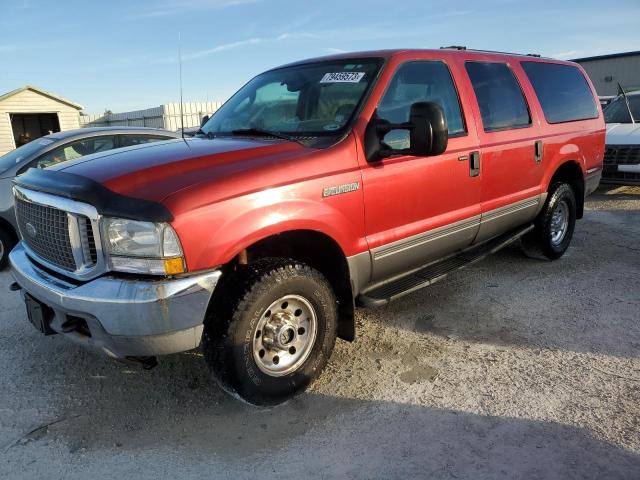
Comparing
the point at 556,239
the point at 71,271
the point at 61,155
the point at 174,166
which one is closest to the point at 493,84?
the point at 556,239

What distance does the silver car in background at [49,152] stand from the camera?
5402 millimetres

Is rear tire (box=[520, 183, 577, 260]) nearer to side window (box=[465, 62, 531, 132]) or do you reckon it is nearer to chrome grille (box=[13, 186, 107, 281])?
side window (box=[465, 62, 531, 132])

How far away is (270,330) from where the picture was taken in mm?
2850

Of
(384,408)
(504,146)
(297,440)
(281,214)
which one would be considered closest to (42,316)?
(281,214)

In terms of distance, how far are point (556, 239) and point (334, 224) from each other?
3575 millimetres

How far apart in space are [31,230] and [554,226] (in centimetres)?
490

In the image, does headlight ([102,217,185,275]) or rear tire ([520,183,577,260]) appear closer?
headlight ([102,217,185,275])

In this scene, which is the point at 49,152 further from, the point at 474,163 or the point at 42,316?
the point at 474,163

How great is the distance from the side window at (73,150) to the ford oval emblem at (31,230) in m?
2.64

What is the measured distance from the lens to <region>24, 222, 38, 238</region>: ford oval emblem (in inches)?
116

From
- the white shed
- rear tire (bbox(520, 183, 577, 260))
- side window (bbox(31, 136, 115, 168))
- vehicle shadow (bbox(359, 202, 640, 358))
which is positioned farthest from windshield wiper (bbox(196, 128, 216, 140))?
the white shed

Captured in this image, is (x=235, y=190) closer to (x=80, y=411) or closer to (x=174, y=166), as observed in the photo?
(x=174, y=166)

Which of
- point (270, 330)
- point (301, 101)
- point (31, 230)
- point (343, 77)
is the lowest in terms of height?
point (270, 330)

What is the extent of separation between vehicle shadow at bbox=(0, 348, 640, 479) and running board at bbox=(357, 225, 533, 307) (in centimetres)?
71
